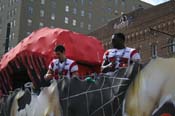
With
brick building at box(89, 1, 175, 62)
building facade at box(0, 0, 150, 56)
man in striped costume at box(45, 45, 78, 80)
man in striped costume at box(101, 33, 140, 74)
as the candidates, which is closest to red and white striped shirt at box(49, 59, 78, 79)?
man in striped costume at box(45, 45, 78, 80)

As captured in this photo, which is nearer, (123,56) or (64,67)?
(123,56)

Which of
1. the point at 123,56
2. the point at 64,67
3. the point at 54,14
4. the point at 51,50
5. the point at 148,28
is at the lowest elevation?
the point at 64,67

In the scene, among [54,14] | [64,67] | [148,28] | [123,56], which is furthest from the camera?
[54,14]

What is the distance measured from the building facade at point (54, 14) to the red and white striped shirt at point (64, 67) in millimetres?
83551

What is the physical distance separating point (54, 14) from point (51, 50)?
8984 centimetres

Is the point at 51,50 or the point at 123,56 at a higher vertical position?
the point at 51,50

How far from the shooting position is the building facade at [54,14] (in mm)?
92750

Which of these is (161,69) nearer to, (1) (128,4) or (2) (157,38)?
(2) (157,38)

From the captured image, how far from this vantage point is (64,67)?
7.77 metres

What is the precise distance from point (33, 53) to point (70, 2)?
92178 millimetres

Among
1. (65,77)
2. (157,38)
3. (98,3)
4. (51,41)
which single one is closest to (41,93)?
(65,77)

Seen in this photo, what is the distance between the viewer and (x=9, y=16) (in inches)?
3824

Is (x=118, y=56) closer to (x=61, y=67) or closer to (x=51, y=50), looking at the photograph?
(x=61, y=67)

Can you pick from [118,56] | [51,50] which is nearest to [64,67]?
[118,56]
